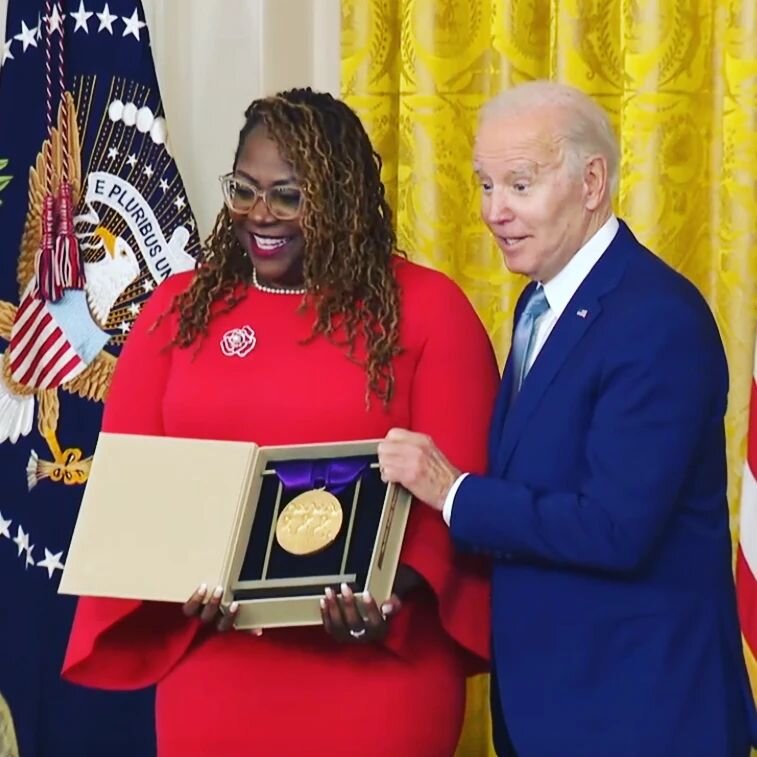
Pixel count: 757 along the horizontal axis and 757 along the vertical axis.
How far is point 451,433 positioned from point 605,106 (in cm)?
117

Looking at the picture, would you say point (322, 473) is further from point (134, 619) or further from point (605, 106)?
point (605, 106)

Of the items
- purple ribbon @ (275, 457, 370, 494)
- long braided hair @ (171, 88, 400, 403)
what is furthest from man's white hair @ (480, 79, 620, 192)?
purple ribbon @ (275, 457, 370, 494)

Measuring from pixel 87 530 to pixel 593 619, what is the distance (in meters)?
0.73

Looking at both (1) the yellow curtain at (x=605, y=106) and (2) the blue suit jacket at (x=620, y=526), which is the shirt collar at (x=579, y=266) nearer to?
(2) the blue suit jacket at (x=620, y=526)

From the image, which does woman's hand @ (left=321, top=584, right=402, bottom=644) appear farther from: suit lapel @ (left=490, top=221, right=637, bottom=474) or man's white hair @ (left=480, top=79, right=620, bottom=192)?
man's white hair @ (left=480, top=79, right=620, bottom=192)

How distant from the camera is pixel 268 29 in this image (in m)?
3.37

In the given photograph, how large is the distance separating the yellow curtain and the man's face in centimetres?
100

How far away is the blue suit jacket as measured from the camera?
182 cm

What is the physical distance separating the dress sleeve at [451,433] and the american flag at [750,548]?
765mm

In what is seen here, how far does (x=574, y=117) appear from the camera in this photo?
1.94m

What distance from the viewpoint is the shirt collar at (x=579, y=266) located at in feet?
6.46

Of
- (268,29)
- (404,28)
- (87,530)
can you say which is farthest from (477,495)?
(268,29)

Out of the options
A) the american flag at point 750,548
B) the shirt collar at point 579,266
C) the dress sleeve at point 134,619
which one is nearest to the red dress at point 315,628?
the dress sleeve at point 134,619

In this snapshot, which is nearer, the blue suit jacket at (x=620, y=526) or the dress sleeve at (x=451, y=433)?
the blue suit jacket at (x=620, y=526)
